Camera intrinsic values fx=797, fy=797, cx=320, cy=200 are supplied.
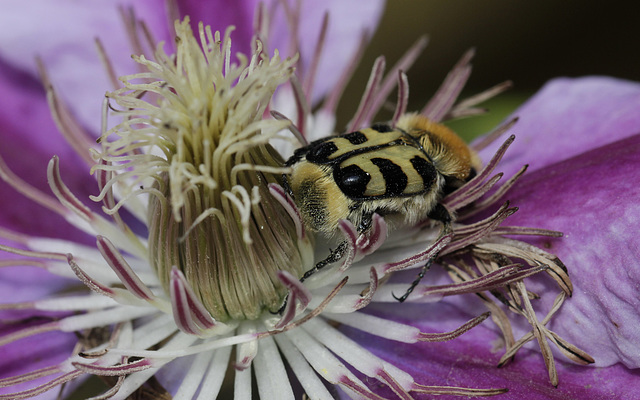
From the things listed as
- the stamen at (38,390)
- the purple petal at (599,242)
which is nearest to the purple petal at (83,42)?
the stamen at (38,390)

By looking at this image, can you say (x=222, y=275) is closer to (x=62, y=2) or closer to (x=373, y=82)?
(x=373, y=82)

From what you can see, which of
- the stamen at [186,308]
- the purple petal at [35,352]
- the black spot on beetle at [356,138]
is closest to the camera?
the stamen at [186,308]

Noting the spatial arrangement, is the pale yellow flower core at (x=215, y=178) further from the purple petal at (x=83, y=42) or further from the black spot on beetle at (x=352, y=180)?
the purple petal at (x=83, y=42)

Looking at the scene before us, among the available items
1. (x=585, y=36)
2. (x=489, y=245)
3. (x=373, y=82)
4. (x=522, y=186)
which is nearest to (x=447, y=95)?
(x=373, y=82)

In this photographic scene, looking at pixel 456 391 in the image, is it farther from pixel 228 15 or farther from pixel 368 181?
pixel 228 15

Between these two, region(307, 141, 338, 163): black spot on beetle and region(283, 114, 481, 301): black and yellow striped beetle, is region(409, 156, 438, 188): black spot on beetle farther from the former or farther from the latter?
region(307, 141, 338, 163): black spot on beetle

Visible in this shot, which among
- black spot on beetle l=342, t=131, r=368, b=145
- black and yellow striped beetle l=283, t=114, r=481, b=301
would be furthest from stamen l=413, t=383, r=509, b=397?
black spot on beetle l=342, t=131, r=368, b=145
